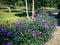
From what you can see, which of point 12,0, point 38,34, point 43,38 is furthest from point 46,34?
point 12,0

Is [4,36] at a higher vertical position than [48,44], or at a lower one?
higher

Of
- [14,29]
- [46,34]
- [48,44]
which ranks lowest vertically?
[48,44]

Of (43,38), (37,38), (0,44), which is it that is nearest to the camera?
(0,44)

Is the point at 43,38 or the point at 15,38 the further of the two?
the point at 43,38

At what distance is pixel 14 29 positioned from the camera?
5.34m

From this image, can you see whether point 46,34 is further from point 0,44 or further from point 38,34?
point 0,44

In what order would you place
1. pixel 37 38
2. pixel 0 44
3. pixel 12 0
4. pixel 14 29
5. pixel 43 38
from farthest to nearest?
1. pixel 12 0
2. pixel 43 38
3. pixel 37 38
4. pixel 14 29
5. pixel 0 44

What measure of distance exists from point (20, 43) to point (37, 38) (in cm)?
112

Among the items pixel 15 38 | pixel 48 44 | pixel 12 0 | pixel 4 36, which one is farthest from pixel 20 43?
pixel 12 0

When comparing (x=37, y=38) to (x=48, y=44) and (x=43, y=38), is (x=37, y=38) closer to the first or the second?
(x=43, y=38)

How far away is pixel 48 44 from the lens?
676 cm

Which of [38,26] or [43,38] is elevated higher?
[38,26]

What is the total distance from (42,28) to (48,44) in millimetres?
752

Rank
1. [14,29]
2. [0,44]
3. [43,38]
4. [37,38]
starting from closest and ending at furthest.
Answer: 1. [0,44]
2. [14,29]
3. [37,38]
4. [43,38]
